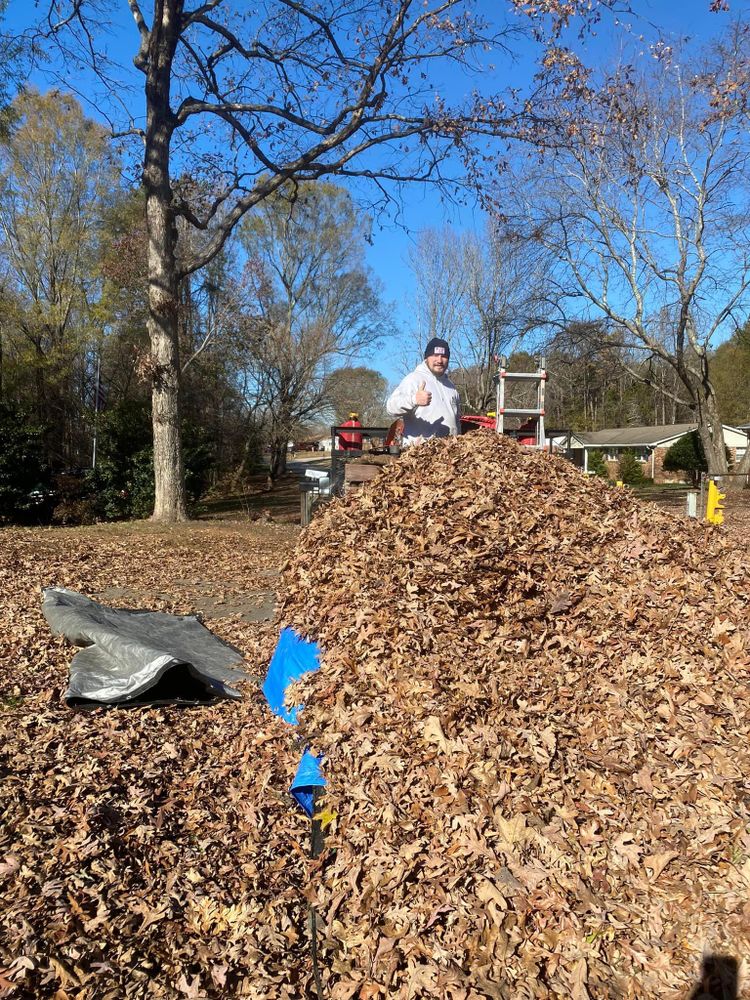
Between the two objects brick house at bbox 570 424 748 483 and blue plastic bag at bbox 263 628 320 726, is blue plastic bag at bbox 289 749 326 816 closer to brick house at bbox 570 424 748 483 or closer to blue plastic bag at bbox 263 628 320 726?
blue plastic bag at bbox 263 628 320 726

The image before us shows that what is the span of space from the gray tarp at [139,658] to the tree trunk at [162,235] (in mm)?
6544

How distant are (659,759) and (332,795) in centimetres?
121

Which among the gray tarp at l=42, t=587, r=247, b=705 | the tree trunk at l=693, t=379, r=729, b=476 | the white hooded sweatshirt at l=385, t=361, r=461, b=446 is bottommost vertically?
the gray tarp at l=42, t=587, r=247, b=705

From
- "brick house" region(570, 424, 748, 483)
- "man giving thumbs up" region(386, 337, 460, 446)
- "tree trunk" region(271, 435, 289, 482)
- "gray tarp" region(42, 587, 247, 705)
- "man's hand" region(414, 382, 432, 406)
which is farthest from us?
"brick house" region(570, 424, 748, 483)

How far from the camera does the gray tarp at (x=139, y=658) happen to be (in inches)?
151

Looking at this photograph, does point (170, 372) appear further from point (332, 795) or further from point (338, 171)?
point (332, 795)

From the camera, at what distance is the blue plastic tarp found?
9.47 ft

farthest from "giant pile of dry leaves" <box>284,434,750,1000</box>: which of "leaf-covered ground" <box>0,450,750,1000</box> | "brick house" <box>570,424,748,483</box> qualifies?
"brick house" <box>570,424,748,483</box>

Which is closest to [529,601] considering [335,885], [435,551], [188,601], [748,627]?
[435,551]

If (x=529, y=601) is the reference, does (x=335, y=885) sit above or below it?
below

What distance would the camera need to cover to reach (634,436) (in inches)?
1661

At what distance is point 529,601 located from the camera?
341 cm

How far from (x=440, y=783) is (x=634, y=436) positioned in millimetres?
42782

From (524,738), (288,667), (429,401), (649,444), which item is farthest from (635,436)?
(524,738)
